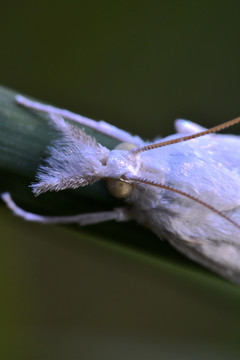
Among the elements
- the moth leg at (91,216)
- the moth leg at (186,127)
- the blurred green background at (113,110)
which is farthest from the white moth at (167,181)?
the blurred green background at (113,110)

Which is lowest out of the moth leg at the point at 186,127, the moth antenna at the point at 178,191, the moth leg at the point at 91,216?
the moth leg at the point at 91,216

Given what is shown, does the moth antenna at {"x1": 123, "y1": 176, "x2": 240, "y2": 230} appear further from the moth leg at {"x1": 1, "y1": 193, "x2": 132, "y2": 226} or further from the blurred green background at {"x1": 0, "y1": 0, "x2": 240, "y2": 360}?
the blurred green background at {"x1": 0, "y1": 0, "x2": 240, "y2": 360}

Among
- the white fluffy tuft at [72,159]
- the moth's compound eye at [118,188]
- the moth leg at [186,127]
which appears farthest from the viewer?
the moth leg at [186,127]

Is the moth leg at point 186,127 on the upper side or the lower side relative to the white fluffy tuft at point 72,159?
upper

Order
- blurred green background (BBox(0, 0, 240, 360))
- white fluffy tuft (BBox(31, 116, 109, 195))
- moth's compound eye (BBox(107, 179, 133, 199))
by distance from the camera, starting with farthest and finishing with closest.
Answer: blurred green background (BBox(0, 0, 240, 360)), moth's compound eye (BBox(107, 179, 133, 199)), white fluffy tuft (BBox(31, 116, 109, 195))

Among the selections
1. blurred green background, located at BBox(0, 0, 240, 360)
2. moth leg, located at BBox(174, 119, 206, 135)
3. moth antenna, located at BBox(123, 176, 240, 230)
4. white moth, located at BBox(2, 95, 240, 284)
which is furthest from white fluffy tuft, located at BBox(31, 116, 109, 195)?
blurred green background, located at BBox(0, 0, 240, 360)

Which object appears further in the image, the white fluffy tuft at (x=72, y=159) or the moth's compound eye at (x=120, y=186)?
the moth's compound eye at (x=120, y=186)

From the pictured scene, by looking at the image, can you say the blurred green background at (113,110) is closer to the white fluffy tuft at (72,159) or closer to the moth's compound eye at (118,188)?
the moth's compound eye at (118,188)
